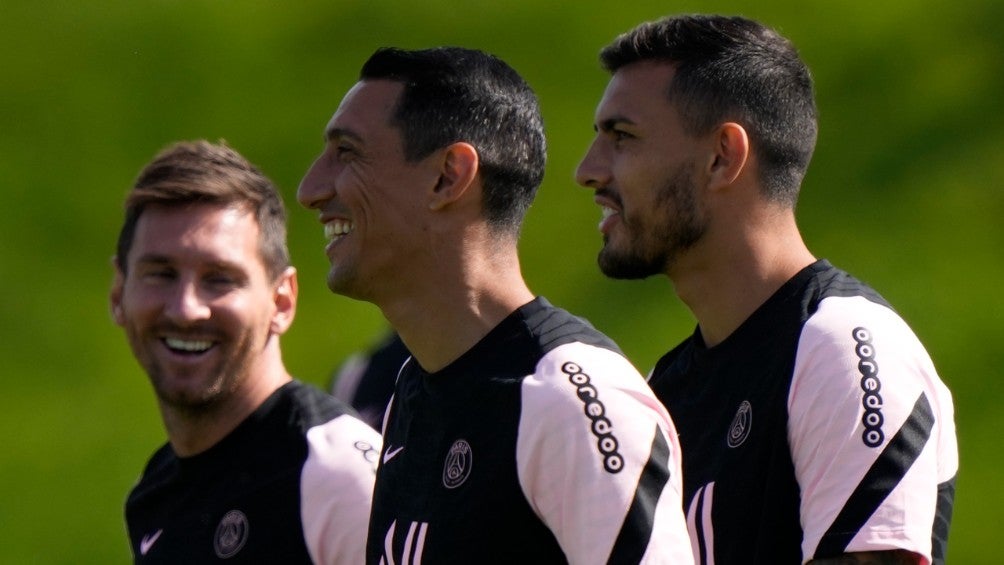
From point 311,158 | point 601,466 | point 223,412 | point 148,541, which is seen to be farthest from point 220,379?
point 311,158

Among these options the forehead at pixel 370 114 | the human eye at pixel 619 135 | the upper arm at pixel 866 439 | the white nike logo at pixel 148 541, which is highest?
the forehead at pixel 370 114

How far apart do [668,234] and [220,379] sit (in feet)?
4.28

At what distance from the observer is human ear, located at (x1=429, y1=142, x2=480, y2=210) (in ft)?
9.89

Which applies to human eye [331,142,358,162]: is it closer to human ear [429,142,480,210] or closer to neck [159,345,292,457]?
human ear [429,142,480,210]

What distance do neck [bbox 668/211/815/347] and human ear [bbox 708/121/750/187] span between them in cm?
12

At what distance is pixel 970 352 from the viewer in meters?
7.09

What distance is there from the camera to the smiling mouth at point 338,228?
3105 millimetres

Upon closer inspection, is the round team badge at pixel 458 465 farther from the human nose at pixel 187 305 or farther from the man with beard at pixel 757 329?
the human nose at pixel 187 305

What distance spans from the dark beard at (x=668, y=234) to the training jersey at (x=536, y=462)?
430 millimetres

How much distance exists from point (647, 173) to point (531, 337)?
2.11ft

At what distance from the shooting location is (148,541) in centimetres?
390

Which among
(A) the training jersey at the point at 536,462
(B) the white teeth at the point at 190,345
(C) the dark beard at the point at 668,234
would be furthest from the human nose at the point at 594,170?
(B) the white teeth at the point at 190,345

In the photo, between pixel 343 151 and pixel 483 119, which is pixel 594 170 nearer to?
pixel 483 119

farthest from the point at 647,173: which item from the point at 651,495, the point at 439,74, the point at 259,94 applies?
the point at 259,94
